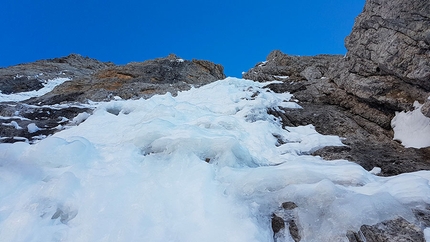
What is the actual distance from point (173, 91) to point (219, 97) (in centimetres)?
274

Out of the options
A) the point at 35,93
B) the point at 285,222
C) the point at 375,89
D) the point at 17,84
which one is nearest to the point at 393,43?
the point at 375,89

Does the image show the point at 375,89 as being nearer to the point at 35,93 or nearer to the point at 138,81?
the point at 138,81

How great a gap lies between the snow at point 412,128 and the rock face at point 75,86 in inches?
322

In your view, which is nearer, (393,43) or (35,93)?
(393,43)

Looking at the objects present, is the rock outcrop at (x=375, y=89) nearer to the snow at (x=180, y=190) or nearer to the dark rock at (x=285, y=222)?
the snow at (x=180, y=190)

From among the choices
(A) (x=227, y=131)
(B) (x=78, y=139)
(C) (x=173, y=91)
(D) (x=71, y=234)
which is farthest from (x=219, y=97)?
(D) (x=71, y=234)

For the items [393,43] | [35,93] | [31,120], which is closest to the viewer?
[31,120]

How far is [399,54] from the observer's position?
7.89 meters

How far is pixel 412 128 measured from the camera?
267 inches

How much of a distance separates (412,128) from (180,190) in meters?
6.12

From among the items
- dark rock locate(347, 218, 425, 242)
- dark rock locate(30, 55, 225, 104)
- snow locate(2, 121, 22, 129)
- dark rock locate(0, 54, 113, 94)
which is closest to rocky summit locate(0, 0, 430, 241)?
snow locate(2, 121, 22, 129)

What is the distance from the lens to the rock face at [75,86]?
7.65m

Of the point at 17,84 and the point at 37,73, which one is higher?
the point at 37,73

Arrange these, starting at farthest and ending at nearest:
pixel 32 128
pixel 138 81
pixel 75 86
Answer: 1. pixel 138 81
2. pixel 75 86
3. pixel 32 128
